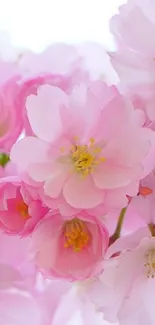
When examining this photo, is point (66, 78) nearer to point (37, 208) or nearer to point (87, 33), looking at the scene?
point (37, 208)

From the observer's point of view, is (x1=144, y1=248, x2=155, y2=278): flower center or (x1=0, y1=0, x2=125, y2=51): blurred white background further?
(x1=0, y1=0, x2=125, y2=51): blurred white background

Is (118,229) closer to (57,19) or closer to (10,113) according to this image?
(10,113)

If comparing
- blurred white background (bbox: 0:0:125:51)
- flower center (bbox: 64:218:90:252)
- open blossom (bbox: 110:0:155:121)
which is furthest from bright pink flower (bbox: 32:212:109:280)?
blurred white background (bbox: 0:0:125:51)

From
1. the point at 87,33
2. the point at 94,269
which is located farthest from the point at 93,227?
the point at 87,33

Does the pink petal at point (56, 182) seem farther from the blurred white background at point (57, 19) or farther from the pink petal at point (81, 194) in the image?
the blurred white background at point (57, 19)

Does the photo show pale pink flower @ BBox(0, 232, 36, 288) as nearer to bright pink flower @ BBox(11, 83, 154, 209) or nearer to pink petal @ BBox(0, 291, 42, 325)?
pink petal @ BBox(0, 291, 42, 325)

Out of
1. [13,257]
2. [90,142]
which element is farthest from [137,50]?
[13,257]
